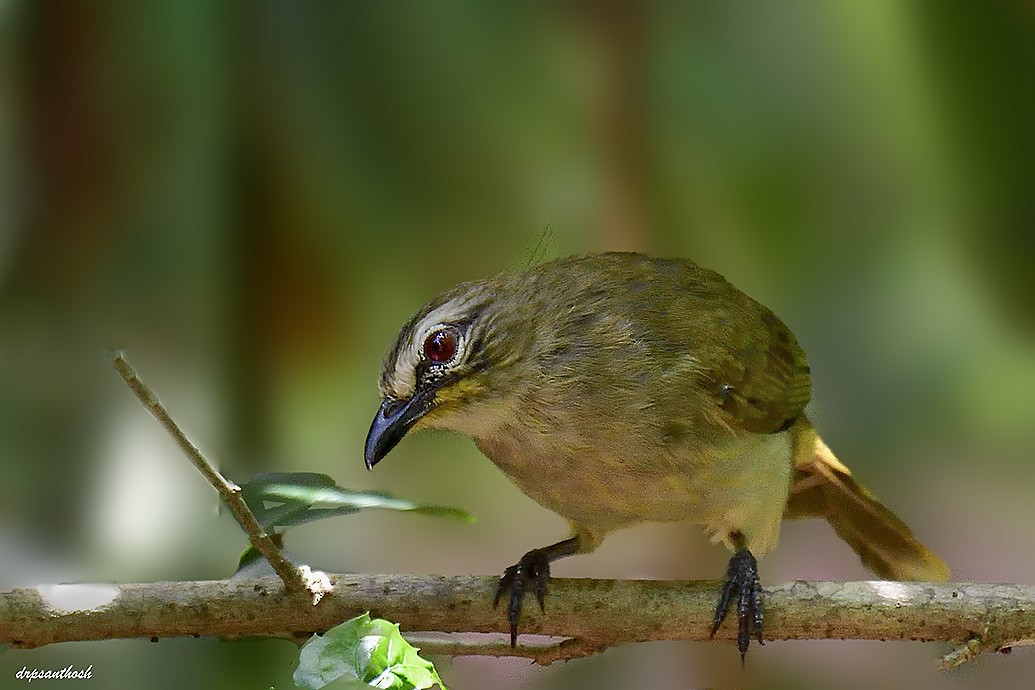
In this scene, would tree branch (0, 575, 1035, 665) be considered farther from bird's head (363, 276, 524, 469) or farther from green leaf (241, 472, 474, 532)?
bird's head (363, 276, 524, 469)


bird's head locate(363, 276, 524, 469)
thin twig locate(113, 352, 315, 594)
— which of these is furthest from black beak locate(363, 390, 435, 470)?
thin twig locate(113, 352, 315, 594)

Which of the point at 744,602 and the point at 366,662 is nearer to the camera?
the point at 366,662

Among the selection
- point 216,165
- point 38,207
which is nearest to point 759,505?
point 216,165

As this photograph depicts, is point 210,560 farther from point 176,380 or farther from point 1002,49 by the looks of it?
point 1002,49

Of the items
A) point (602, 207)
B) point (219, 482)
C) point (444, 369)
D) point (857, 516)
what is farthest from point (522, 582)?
point (602, 207)

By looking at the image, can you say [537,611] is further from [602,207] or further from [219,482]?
[602,207]

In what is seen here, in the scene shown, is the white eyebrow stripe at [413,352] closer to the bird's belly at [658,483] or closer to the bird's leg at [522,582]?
the bird's belly at [658,483]

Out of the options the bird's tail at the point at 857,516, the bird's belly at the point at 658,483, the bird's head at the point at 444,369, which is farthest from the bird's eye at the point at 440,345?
the bird's tail at the point at 857,516
